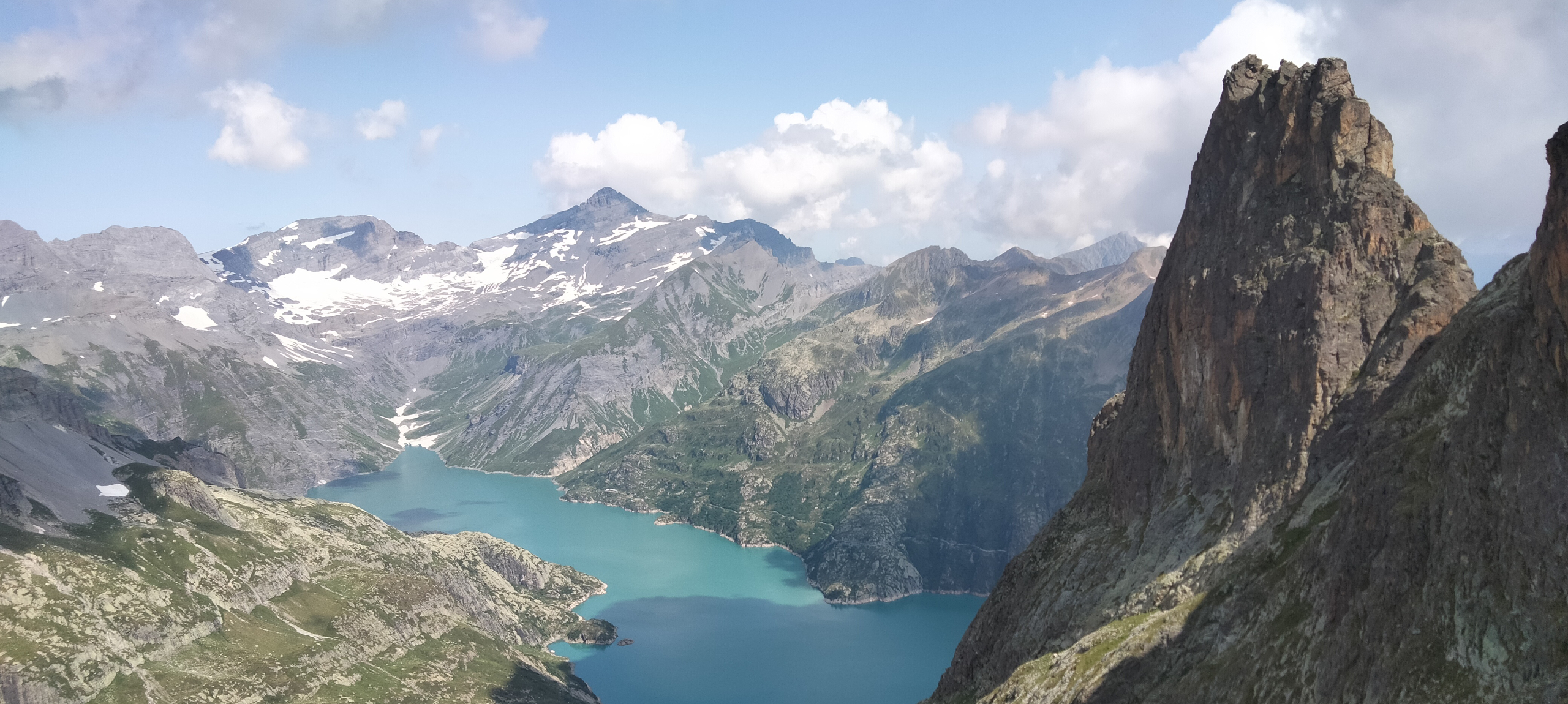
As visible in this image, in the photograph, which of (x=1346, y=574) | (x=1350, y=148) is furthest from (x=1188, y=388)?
(x=1346, y=574)

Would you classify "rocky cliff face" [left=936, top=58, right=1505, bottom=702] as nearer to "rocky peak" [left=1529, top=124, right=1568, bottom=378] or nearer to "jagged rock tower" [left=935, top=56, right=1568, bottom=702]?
"jagged rock tower" [left=935, top=56, right=1568, bottom=702]

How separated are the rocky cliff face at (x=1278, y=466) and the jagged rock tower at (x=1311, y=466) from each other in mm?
186

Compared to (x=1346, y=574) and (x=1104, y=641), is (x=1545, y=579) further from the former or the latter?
(x=1104, y=641)

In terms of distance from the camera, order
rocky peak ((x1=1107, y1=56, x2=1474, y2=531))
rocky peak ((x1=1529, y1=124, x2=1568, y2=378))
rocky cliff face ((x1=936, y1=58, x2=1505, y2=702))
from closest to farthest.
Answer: rocky peak ((x1=1529, y1=124, x2=1568, y2=378)) < rocky cliff face ((x1=936, y1=58, x2=1505, y2=702)) < rocky peak ((x1=1107, y1=56, x2=1474, y2=531))

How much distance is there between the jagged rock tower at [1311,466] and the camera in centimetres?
3853

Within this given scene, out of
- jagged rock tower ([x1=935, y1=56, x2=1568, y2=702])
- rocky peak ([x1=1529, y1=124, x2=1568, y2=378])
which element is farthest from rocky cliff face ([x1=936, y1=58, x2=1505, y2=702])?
rocky peak ([x1=1529, y1=124, x2=1568, y2=378])

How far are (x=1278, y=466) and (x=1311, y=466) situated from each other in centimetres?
569

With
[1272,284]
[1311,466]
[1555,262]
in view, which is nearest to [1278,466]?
[1311,466]

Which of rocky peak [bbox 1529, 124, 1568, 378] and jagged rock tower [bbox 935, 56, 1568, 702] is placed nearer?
rocky peak [bbox 1529, 124, 1568, 378]

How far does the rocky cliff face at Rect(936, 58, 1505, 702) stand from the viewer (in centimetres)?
4369

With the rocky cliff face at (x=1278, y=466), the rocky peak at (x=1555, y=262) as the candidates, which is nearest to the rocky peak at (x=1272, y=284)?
the rocky cliff face at (x=1278, y=466)

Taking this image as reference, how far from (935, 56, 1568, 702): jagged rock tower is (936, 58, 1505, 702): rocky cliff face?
19 cm

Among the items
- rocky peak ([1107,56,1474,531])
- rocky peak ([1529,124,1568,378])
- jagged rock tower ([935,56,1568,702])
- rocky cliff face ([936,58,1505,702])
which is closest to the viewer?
rocky peak ([1529,124,1568,378])

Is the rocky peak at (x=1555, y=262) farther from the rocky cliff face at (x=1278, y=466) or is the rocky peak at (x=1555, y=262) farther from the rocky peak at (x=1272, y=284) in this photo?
the rocky peak at (x=1272, y=284)
